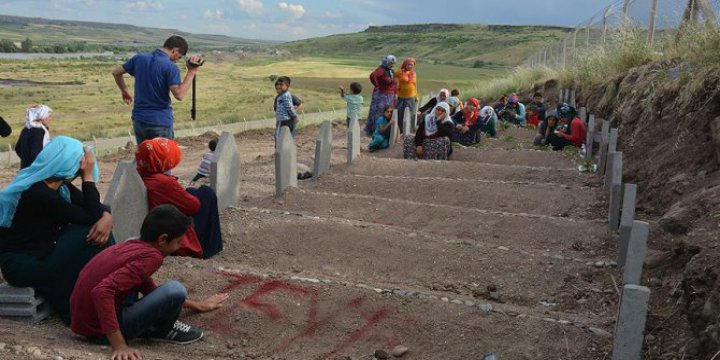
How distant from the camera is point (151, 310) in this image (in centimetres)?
409

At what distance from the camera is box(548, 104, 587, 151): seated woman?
1165cm

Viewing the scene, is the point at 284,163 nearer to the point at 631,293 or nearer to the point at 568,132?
the point at 631,293

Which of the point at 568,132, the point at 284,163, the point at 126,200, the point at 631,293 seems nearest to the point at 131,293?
Answer: the point at 126,200

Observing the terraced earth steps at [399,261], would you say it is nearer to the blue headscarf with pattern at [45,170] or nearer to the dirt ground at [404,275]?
the dirt ground at [404,275]

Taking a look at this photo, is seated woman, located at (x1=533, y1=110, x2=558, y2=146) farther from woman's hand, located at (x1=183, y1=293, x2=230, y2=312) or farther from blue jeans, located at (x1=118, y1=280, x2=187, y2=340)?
blue jeans, located at (x1=118, y1=280, x2=187, y2=340)

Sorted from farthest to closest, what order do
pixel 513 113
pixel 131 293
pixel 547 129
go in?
pixel 513 113 < pixel 547 129 < pixel 131 293

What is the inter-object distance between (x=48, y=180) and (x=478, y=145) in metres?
9.87

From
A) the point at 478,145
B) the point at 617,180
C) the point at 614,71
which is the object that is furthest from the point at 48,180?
the point at 614,71

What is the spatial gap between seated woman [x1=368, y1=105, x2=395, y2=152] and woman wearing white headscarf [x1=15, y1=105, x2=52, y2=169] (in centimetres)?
696

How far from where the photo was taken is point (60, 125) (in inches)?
1378

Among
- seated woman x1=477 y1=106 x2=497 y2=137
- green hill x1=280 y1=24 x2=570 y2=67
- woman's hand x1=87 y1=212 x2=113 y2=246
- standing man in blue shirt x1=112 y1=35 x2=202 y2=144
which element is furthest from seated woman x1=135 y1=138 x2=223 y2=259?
green hill x1=280 y1=24 x2=570 y2=67

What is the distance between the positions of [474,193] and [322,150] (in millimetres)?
2313

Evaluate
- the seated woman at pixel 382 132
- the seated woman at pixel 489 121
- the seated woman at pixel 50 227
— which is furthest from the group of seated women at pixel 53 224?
the seated woman at pixel 489 121

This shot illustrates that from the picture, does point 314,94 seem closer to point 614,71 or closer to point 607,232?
point 614,71
